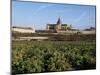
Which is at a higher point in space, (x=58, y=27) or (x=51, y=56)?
(x=58, y=27)

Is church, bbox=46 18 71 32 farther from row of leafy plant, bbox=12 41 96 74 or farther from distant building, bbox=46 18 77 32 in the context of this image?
row of leafy plant, bbox=12 41 96 74

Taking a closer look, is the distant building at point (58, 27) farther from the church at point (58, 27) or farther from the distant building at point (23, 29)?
the distant building at point (23, 29)

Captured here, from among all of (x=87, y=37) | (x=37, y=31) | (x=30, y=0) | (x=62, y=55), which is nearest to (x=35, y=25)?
(x=37, y=31)

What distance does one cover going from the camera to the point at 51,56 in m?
3.12

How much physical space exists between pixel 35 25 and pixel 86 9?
794mm

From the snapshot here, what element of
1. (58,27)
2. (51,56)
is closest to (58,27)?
(58,27)

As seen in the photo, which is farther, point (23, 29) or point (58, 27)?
point (58, 27)

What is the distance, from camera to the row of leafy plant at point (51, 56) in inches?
117

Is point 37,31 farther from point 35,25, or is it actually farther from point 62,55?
point 62,55

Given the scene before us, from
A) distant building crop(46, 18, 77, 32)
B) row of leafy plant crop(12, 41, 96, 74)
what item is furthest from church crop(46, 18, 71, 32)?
row of leafy plant crop(12, 41, 96, 74)

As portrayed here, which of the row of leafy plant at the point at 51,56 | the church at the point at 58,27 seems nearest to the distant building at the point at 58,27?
the church at the point at 58,27

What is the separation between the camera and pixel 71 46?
324 cm

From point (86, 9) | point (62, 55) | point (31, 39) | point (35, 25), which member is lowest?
point (62, 55)

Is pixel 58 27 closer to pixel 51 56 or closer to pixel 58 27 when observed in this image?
pixel 58 27
